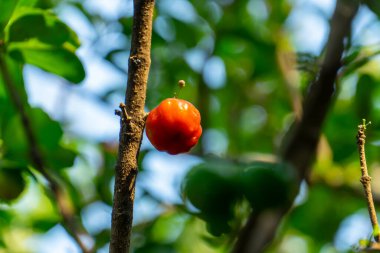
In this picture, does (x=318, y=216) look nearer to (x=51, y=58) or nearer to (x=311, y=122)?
(x=311, y=122)

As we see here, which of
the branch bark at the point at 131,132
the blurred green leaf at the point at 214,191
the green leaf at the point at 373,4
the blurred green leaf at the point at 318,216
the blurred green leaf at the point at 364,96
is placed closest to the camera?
the blurred green leaf at the point at 214,191

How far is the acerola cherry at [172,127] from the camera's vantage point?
247 cm

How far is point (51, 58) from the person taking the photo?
2.88 metres

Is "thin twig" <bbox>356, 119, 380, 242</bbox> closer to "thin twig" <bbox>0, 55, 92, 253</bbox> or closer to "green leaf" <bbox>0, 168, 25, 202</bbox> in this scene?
"thin twig" <bbox>0, 55, 92, 253</bbox>

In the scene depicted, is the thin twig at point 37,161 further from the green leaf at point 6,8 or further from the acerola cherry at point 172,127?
the acerola cherry at point 172,127

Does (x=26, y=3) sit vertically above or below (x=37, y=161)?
above

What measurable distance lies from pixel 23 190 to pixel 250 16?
245 centimetres

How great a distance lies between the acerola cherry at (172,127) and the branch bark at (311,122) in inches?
18.2

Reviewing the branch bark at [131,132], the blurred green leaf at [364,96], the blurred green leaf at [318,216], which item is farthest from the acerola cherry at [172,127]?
the blurred green leaf at [318,216]

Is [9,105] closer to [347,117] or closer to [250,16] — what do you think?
[347,117]

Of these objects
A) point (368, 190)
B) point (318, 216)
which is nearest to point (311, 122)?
point (368, 190)

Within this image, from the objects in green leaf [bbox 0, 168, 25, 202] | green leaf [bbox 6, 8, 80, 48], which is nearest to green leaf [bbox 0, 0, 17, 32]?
green leaf [bbox 6, 8, 80, 48]

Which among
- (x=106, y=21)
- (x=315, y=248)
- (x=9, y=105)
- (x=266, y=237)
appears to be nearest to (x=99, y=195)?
(x=9, y=105)

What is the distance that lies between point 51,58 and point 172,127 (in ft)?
2.30
